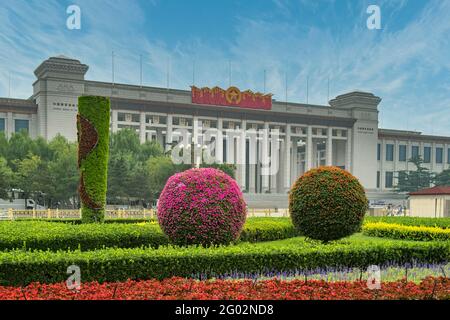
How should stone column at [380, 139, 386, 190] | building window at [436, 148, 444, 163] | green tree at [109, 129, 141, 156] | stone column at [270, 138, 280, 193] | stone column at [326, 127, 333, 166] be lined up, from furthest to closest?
building window at [436, 148, 444, 163], stone column at [380, 139, 386, 190], stone column at [326, 127, 333, 166], stone column at [270, 138, 280, 193], green tree at [109, 129, 141, 156]

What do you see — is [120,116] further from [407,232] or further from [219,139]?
[407,232]

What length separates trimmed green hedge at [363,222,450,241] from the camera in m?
13.6

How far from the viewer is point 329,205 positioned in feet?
35.8

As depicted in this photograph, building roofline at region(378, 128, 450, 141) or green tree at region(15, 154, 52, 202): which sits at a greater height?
building roofline at region(378, 128, 450, 141)

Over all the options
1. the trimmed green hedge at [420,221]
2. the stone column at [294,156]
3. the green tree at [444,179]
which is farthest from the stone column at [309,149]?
the trimmed green hedge at [420,221]

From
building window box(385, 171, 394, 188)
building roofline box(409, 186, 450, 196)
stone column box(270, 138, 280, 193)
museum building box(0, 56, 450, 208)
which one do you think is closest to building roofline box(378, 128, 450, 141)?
museum building box(0, 56, 450, 208)

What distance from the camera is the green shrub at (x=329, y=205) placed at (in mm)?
10898

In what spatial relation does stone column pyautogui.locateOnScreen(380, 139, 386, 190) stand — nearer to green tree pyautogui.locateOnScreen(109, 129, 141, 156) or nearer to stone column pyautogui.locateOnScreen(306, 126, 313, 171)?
stone column pyautogui.locateOnScreen(306, 126, 313, 171)

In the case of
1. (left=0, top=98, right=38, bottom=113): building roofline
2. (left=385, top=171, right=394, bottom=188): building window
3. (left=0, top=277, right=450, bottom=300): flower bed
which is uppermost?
(left=0, top=98, right=38, bottom=113): building roofline

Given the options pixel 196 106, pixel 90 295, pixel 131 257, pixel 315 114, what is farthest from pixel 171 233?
pixel 315 114

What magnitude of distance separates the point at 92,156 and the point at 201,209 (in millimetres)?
6240

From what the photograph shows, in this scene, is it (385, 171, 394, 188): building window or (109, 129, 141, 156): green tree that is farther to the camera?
(385, 171, 394, 188): building window

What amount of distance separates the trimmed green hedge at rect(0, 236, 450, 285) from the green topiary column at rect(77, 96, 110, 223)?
22.3 ft

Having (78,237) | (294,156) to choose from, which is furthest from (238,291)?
(294,156)
